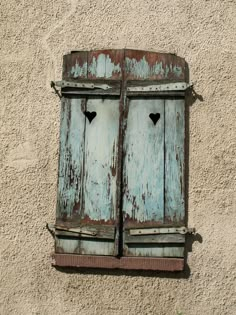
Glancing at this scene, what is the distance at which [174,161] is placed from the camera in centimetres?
293

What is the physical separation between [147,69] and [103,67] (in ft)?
0.94

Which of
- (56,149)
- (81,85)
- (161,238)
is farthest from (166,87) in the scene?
(161,238)

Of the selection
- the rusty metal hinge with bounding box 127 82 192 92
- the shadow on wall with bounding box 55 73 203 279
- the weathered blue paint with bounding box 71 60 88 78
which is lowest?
the shadow on wall with bounding box 55 73 203 279

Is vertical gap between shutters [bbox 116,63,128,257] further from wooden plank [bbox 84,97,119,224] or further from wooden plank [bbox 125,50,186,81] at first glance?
wooden plank [bbox 125,50,186,81]

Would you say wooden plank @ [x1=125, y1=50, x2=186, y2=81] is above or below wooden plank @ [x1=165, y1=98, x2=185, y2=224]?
above

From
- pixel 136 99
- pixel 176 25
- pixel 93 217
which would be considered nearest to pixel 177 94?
pixel 136 99

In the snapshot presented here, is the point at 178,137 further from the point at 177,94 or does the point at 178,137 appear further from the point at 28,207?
the point at 28,207

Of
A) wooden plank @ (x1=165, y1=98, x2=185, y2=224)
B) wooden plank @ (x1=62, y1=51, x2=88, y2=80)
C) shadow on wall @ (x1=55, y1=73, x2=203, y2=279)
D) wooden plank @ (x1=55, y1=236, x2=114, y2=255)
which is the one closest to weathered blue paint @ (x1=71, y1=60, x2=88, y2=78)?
wooden plank @ (x1=62, y1=51, x2=88, y2=80)

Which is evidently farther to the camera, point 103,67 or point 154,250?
point 103,67

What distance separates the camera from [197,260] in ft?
9.65

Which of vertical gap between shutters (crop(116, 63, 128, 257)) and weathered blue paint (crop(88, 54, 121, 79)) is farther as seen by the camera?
weathered blue paint (crop(88, 54, 121, 79))

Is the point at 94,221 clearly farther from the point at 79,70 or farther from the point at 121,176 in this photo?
the point at 79,70

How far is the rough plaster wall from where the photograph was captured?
2.95 meters

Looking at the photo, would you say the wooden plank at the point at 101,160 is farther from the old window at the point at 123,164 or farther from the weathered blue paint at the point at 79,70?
the weathered blue paint at the point at 79,70
